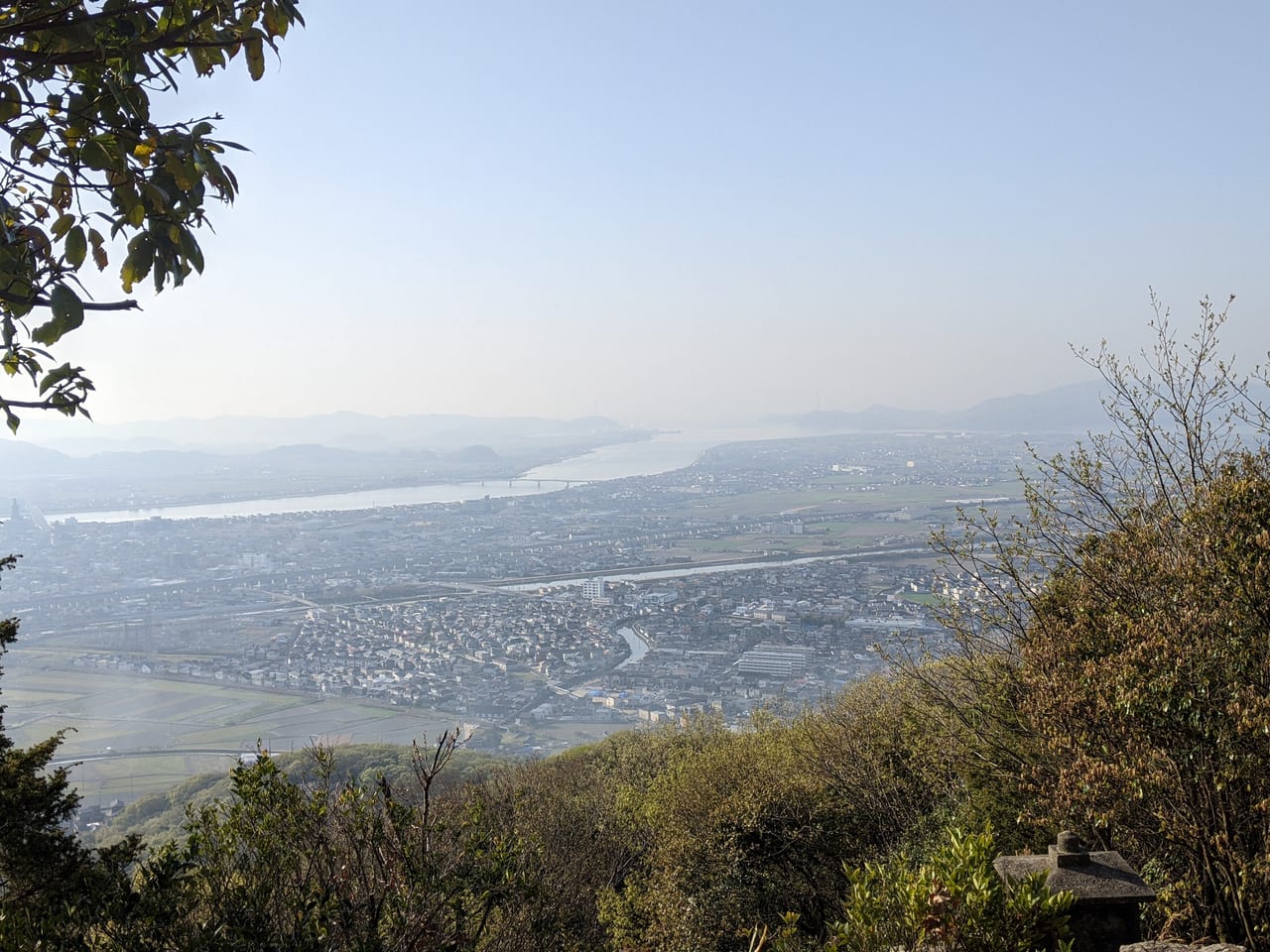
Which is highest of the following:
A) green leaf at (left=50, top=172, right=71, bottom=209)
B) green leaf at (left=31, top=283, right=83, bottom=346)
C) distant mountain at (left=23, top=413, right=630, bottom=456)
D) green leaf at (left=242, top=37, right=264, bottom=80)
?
distant mountain at (left=23, top=413, right=630, bottom=456)

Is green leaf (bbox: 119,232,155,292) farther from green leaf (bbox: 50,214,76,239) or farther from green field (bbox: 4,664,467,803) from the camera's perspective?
green field (bbox: 4,664,467,803)

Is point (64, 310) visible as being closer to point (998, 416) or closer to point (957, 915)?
point (957, 915)

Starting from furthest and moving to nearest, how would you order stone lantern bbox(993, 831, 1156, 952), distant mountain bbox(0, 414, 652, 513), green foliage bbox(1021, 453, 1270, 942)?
distant mountain bbox(0, 414, 652, 513)
green foliage bbox(1021, 453, 1270, 942)
stone lantern bbox(993, 831, 1156, 952)

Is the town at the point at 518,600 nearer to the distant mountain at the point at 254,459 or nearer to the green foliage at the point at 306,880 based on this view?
the distant mountain at the point at 254,459

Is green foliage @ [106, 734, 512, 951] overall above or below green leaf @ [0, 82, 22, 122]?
below

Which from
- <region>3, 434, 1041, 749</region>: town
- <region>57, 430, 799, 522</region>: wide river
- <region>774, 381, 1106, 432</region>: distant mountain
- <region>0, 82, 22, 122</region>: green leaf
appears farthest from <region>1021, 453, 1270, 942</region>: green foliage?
<region>57, 430, 799, 522</region>: wide river

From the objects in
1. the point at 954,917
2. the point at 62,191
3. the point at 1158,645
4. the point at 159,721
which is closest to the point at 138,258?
the point at 62,191
